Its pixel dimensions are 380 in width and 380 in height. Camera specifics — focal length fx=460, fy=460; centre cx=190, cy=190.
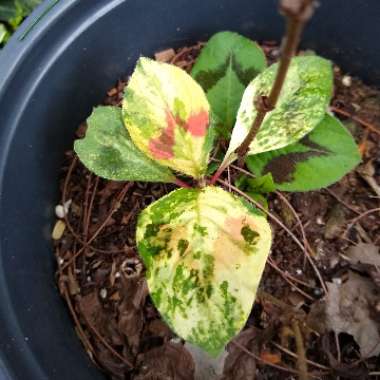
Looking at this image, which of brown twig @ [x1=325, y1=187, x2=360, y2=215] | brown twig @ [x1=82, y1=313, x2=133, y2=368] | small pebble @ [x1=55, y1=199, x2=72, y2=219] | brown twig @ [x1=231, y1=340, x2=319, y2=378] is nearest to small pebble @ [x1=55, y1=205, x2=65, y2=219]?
small pebble @ [x1=55, y1=199, x2=72, y2=219]

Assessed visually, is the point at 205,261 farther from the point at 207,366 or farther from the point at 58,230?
the point at 58,230

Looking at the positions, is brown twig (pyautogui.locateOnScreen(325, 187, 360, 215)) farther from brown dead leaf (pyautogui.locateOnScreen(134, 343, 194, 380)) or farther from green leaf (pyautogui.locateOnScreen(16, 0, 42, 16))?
green leaf (pyautogui.locateOnScreen(16, 0, 42, 16))

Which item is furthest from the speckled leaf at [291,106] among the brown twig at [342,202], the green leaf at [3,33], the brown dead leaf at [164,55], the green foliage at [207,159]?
the green leaf at [3,33]

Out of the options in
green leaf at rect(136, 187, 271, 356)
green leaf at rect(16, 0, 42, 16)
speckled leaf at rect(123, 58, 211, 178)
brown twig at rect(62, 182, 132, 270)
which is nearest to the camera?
green leaf at rect(136, 187, 271, 356)

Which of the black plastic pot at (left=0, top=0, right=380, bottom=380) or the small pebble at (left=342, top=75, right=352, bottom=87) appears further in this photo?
the small pebble at (left=342, top=75, right=352, bottom=87)

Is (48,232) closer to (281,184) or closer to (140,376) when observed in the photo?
(140,376)

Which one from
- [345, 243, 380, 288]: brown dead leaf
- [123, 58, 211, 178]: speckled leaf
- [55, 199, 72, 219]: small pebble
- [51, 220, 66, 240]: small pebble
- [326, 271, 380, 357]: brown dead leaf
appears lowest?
[326, 271, 380, 357]: brown dead leaf

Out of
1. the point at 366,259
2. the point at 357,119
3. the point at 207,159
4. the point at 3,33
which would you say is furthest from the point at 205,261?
the point at 3,33

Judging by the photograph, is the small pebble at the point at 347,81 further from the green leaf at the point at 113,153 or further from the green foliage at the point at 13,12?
the green foliage at the point at 13,12
